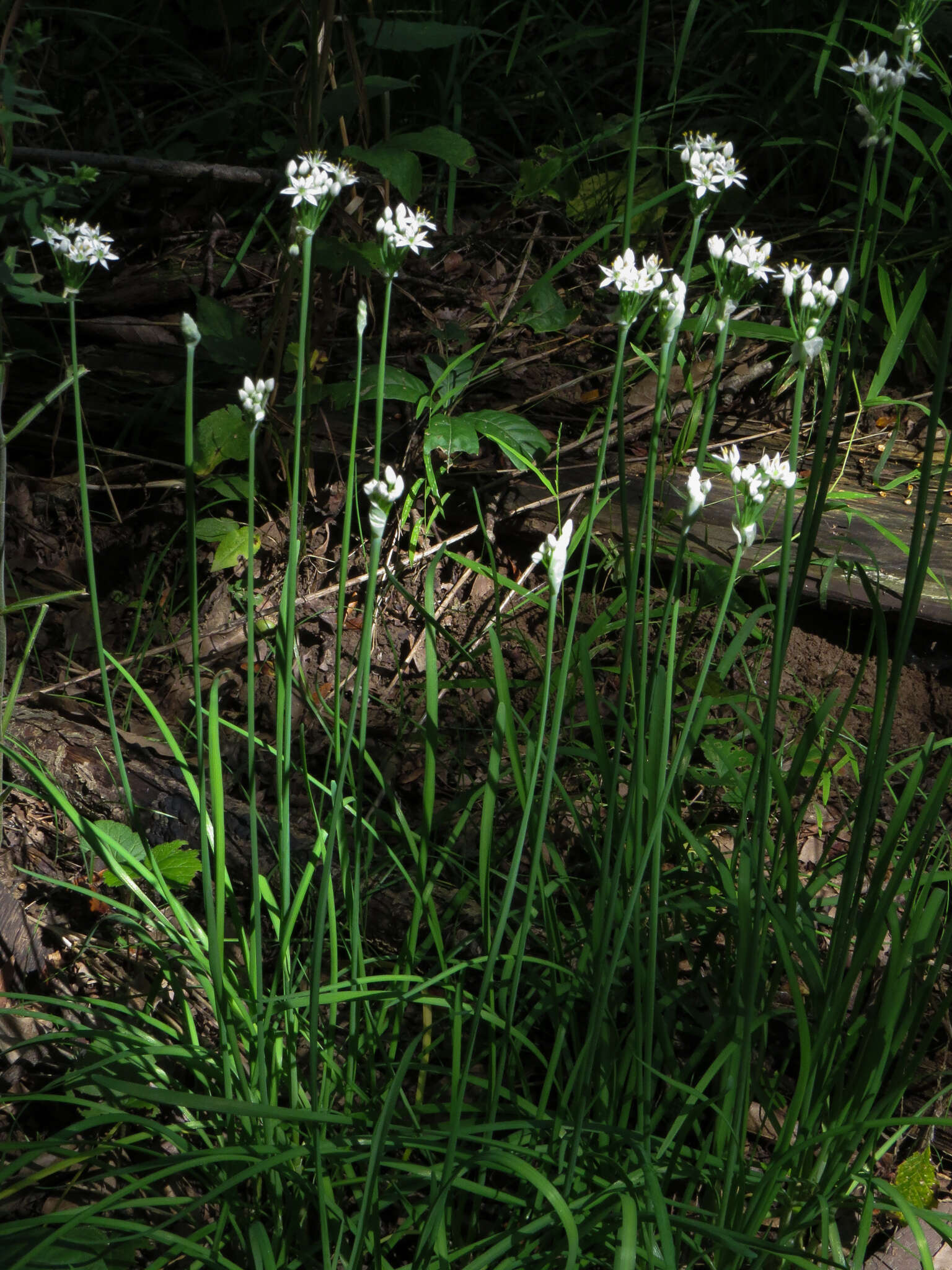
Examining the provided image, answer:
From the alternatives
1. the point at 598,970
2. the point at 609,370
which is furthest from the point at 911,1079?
the point at 609,370

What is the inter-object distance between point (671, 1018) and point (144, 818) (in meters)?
0.90

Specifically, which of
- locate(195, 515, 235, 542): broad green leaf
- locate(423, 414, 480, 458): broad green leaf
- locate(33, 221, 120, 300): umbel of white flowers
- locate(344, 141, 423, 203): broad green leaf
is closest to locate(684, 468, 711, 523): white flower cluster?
locate(33, 221, 120, 300): umbel of white flowers

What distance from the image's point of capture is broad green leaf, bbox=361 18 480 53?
2.06 m

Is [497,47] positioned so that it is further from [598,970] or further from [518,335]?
[598,970]

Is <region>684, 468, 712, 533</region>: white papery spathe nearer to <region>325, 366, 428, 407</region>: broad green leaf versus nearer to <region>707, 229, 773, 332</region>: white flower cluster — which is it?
<region>707, 229, 773, 332</region>: white flower cluster

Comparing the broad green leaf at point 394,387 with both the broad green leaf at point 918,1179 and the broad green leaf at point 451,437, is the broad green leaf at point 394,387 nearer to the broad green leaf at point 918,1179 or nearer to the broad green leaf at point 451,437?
the broad green leaf at point 451,437

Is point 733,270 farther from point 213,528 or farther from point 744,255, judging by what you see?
point 213,528

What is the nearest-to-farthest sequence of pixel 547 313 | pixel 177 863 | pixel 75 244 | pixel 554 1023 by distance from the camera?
pixel 75 244, pixel 554 1023, pixel 177 863, pixel 547 313

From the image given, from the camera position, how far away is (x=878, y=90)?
0.89m

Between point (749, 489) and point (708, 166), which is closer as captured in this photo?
point (749, 489)

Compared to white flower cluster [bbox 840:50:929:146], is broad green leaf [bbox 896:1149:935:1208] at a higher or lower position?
lower

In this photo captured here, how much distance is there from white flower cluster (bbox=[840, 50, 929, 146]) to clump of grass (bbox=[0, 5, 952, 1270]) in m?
0.01

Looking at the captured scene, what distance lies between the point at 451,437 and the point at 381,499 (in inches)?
51.3

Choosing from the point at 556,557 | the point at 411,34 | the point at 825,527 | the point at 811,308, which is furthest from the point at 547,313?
the point at 556,557
